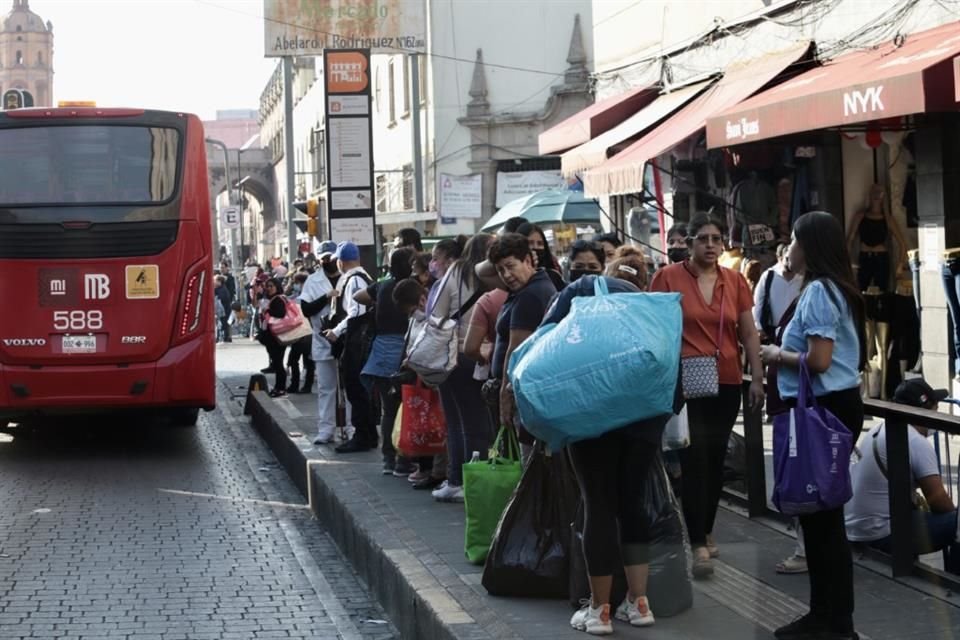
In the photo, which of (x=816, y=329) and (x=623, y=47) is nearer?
(x=816, y=329)

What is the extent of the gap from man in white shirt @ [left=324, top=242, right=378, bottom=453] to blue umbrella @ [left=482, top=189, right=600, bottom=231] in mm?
9457

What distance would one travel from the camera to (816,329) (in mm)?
5965

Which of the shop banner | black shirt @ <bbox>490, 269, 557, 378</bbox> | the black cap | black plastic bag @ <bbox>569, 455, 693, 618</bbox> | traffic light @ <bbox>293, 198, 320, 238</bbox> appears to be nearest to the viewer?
black plastic bag @ <bbox>569, 455, 693, 618</bbox>

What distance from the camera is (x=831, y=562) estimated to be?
5.90 metres

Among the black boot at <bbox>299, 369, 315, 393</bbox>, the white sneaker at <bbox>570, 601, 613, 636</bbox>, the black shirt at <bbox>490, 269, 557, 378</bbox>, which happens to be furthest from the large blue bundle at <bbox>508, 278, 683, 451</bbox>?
the black boot at <bbox>299, 369, 315, 393</bbox>

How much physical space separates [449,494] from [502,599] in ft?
9.79

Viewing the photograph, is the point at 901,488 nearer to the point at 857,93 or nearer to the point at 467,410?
the point at 467,410

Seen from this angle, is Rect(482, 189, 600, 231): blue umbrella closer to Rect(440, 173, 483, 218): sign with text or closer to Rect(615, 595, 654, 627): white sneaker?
Rect(440, 173, 483, 218): sign with text

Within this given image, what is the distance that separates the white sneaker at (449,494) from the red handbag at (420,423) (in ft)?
1.81

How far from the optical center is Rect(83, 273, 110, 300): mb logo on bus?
45.5ft

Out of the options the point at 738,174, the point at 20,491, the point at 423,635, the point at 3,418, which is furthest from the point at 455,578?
the point at 738,174

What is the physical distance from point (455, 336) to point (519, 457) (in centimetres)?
193

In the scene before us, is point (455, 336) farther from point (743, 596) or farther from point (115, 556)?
point (743, 596)

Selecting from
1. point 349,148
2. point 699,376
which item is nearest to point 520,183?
point 349,148
